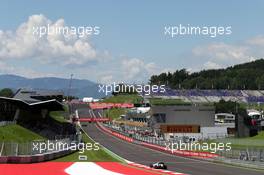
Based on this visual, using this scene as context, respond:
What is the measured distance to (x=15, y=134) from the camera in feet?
211

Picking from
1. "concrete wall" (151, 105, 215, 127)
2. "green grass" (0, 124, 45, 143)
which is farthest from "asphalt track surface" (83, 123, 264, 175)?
"concrete wall" (151, 105, 215, 127)

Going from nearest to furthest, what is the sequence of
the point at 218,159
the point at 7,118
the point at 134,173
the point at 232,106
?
the point at 134,173, the point at 218,159, the point at 7,118, the point at 232,106

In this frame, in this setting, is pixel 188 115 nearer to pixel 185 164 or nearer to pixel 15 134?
pixel 15 134

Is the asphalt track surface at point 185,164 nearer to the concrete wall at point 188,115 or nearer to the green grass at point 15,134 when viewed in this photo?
the green grass at point 15,134

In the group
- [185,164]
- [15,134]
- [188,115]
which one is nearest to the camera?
[185,164]

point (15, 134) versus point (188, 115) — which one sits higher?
point (188, 115)

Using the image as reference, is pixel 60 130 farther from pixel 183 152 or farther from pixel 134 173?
pixel 134 173

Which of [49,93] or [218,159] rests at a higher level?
[49,93]

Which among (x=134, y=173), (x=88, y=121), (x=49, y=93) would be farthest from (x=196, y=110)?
(x=134, y=173)

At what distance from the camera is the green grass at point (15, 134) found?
59653mm

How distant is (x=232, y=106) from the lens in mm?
188000

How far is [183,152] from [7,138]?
2112 centimetres

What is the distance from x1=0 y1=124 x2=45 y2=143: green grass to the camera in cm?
5965

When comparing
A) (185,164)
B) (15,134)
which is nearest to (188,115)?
(15,134)
